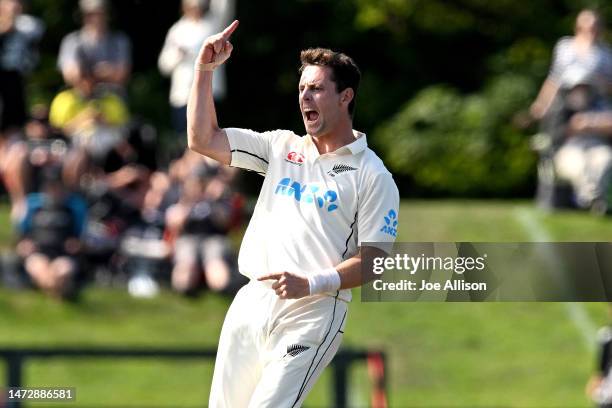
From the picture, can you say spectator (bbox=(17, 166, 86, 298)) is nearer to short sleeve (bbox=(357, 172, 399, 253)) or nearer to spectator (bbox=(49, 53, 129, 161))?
spectator (bbox=(49, 53, 129, 161))

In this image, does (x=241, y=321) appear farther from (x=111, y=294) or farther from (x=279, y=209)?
(x=111, y=294)

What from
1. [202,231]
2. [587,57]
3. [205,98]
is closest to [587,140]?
[587,57]

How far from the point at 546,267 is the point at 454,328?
6214 mm

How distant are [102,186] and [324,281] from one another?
7104 millimetres

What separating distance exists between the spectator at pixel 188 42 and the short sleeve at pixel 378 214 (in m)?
6.64

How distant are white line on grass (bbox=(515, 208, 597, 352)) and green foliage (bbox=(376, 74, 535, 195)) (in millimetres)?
4989

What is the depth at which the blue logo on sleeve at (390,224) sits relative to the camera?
6074 millimetres

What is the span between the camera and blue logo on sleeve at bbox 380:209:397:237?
607 centimetres

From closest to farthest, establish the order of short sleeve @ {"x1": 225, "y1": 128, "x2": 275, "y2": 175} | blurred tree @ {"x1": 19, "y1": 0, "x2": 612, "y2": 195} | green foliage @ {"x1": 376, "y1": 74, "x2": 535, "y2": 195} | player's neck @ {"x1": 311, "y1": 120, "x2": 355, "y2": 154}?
player's neck @ {"x1": 311, "y1": 120, "x2": 355, "y2": 154} < short sleeve @ {"x1": 225, "y1": 128, "x2": 275, "y2": 175} < green foliage @ {"x1": 376, "y1": 74, "x2": 535, "y2": 195} < blurred tree @ {"x1": 19, "y1": 0, "x2": 612, "y2": 195}

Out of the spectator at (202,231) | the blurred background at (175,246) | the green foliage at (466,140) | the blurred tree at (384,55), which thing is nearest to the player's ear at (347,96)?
the blurred background at (175,246)

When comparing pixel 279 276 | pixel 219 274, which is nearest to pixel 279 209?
pixel 279 276

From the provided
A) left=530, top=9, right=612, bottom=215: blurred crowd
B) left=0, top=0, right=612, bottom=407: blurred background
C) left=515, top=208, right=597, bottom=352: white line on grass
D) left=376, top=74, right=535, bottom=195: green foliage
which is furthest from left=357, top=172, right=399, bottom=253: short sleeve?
left=376, top=74, right=535, bottom=195: green foliage

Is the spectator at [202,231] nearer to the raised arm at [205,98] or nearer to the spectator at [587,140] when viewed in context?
the spectator at [587,140]

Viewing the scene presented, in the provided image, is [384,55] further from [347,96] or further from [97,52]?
[347,96]
